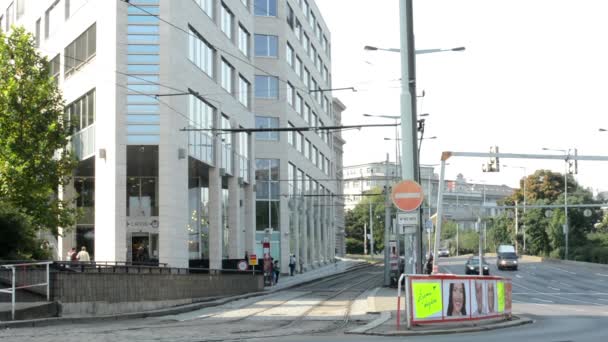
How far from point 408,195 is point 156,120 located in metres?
20.7

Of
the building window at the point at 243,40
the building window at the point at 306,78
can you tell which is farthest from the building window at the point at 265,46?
the building window at the point at 243,40

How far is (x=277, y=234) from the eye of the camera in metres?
65.7

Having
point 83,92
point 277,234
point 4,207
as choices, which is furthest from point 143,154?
point 277,234

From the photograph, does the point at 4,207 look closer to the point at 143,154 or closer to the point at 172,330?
the point at 143,154

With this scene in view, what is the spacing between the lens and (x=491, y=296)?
71.7 ft

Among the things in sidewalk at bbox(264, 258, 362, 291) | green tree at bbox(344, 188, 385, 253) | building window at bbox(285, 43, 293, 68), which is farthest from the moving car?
green tree at bbox(344, 188, 385, 253)

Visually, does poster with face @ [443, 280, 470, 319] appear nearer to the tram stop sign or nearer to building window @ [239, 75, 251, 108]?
the tram stop sign

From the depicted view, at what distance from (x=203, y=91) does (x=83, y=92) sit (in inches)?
229

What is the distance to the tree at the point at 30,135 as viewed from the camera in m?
32.6

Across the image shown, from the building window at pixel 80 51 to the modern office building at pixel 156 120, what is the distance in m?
0.05

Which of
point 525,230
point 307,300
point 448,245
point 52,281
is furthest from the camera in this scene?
point 448,245

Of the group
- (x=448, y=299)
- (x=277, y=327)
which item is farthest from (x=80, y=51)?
(x=448, y=299)

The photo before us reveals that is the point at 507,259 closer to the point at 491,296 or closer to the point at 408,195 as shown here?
the point at 491,296

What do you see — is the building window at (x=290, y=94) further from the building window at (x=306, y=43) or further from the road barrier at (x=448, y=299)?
the road barrier at (x=448, y=299)
